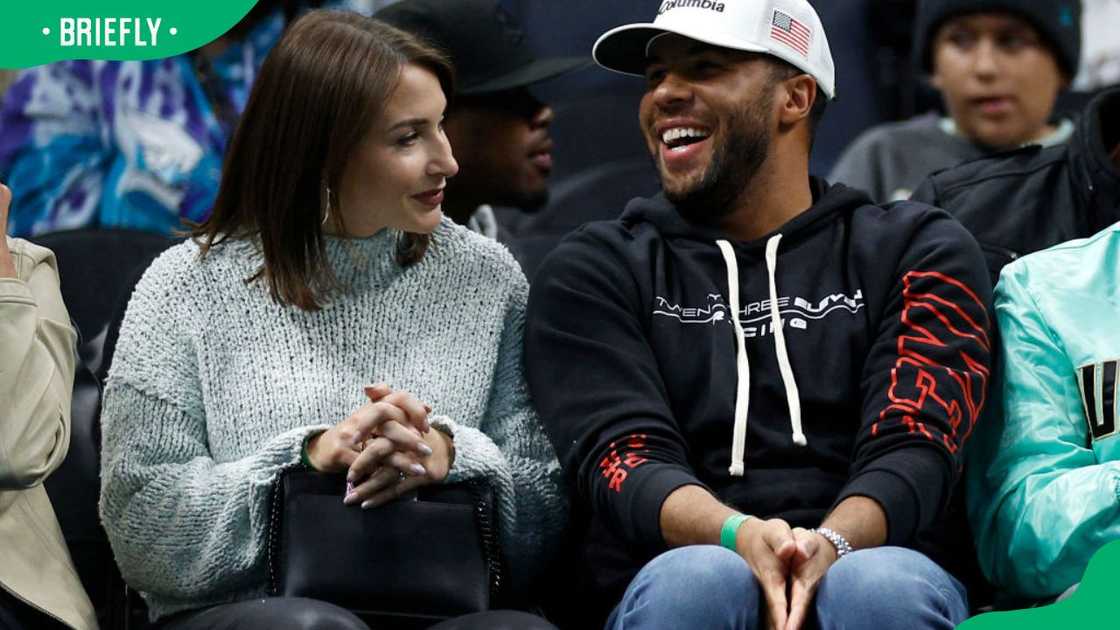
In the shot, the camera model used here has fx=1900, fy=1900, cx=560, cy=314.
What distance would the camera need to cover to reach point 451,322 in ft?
9.30

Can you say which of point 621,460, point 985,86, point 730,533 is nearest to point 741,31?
point 621,460

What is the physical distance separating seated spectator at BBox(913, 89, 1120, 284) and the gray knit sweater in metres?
0.83

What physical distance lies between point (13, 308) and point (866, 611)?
117cm

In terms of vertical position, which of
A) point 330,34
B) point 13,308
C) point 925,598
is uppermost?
point 330,34

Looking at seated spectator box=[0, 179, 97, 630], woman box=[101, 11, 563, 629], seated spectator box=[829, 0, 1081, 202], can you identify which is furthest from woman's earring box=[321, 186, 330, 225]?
seated spectator box=[829, 0, 1081, 202]

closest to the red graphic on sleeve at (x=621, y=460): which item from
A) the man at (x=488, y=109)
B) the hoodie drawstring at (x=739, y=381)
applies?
the hoodie drawstring at (x=739, y=381)

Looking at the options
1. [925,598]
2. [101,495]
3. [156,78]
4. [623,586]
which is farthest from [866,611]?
[156,78]

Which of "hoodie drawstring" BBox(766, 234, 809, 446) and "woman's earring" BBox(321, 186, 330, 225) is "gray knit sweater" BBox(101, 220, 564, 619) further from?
"hoodie drawstring" BBox(766, 234, 809, 446)

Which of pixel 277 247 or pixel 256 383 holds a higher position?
pixel 277 247

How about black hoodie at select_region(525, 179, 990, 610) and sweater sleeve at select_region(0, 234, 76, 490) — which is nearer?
sweater sleeve at select_region(0, 234, 76, 490)

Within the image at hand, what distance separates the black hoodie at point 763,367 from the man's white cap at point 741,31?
0.77 feet

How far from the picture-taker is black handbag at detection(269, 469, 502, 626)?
2512 mm

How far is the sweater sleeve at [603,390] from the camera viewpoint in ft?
8.53

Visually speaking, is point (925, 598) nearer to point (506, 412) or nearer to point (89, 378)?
point (506, 412)
